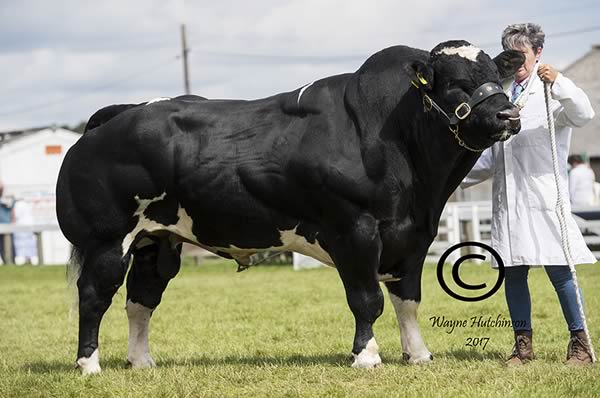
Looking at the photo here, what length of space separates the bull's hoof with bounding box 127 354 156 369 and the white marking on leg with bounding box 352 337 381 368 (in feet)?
5.43

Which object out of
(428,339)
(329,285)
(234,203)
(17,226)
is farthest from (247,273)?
(234,203)

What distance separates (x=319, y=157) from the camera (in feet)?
21.2

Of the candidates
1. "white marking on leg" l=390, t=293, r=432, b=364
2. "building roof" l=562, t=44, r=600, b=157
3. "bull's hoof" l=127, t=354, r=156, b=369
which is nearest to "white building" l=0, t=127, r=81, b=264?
"building roof" l=562, t=44, r=600, b=157

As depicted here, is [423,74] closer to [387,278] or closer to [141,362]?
[387,278]

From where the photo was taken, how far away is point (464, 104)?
609 centimetres

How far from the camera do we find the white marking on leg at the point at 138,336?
7.27 metres

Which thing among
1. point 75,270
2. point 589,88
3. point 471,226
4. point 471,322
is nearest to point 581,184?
point 471,226

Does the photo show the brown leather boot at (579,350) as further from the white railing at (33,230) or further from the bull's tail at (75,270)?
the white railing at (33,230)

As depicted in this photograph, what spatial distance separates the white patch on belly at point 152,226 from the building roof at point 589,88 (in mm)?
32268

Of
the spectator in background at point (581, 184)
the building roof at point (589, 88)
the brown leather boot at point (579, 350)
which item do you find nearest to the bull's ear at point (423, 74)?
the brown leather boot at point (579, 350)

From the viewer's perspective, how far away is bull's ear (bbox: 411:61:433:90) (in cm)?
621

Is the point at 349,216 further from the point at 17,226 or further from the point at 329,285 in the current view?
the point at 17,226

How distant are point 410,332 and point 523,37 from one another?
2.21m

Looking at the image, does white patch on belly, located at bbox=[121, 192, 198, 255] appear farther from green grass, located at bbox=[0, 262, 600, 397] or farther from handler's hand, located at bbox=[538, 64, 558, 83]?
handler's hand, located at bbox=[538, 64, 558, 83]
